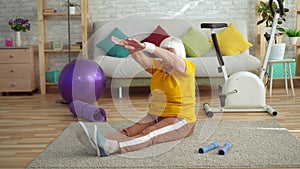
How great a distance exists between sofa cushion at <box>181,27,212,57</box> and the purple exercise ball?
3.85ft

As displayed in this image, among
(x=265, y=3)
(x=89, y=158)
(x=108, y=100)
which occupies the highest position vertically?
(x=265, y=3)

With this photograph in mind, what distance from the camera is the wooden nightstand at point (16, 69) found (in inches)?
186

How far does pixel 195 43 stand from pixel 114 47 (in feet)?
3.09

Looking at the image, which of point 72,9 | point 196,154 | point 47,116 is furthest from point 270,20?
point 196,154

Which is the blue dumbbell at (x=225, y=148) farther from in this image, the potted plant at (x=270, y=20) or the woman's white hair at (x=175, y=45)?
the potted plant at (x=270, y=20)

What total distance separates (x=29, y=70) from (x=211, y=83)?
7.04ft

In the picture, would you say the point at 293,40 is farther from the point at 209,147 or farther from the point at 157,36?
the point at 209,147

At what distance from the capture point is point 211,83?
14.8ft

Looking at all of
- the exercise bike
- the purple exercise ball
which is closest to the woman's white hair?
the exercise bike

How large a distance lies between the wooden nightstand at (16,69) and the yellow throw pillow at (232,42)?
7.41 feet

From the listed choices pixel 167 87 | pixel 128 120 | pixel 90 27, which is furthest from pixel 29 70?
pixel 167 87

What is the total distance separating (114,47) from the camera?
466 cm

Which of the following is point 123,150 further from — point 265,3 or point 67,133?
point 265,3

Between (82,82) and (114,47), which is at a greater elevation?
(114,47)
